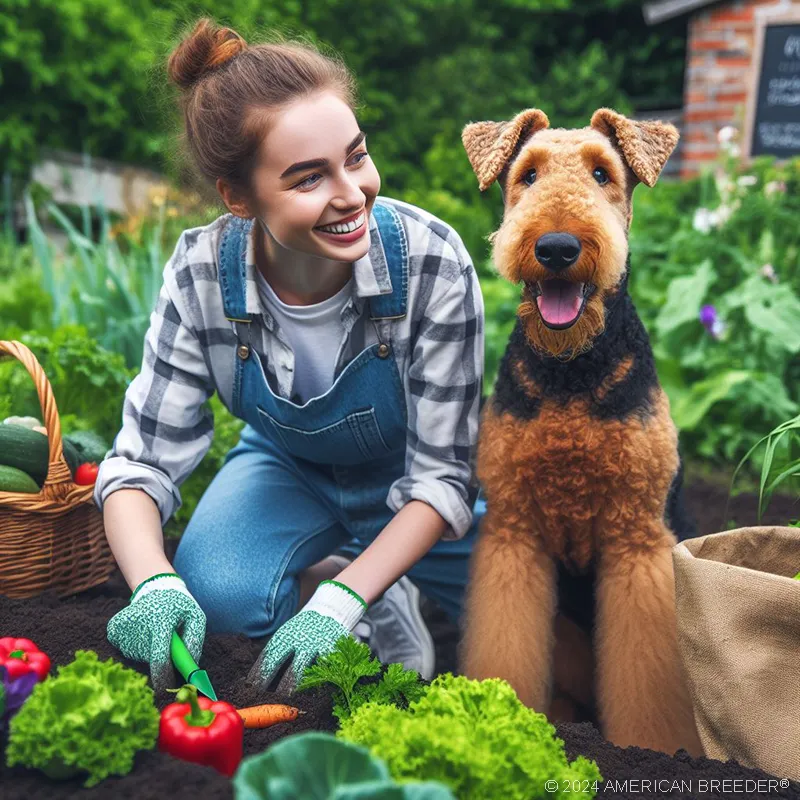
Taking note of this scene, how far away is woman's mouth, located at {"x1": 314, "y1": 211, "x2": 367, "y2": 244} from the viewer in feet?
6.66

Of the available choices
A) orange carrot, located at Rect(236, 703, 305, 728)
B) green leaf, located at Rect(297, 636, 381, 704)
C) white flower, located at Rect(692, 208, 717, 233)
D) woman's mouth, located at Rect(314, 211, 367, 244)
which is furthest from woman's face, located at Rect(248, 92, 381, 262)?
white flower, located at Rect(692, 208, 717, 233)

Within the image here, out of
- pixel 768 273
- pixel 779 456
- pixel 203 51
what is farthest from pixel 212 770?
pixel 768 273

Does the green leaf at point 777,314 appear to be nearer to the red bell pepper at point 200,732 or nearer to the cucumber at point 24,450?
the cucumber at point 24,450

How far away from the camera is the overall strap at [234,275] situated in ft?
7.32

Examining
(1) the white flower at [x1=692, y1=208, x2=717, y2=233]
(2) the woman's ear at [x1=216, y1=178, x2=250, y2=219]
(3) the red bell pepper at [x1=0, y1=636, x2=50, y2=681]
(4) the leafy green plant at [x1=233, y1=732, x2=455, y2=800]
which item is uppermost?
(1) the white flower at [x1=692, y1=208, x2=717, y2=233]

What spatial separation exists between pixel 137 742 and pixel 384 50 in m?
7.69

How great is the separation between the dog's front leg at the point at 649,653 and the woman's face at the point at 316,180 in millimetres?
873

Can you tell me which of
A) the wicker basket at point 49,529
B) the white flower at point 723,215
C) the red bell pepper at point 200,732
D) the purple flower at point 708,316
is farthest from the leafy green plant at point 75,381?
the white flower at point 723,215

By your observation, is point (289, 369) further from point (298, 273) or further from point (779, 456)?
point (779, 456)

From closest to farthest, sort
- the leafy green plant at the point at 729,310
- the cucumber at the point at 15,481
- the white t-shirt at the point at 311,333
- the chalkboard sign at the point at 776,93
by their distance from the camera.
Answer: the white t-shirt at the point at 311,333
the cucumber at the point at 15,481
the leafy green plant at the point at 729,310
the chalkboard sign at the point at 776,93

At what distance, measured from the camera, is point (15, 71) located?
23.0 ft

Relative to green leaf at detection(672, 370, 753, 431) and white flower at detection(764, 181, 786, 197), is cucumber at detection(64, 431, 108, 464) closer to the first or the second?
green leaf at detection(672, 370, 753, 431)

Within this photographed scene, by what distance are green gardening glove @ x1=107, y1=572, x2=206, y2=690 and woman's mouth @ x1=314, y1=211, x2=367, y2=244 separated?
79cm

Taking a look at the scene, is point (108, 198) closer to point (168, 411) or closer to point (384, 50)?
point (384, 50)
